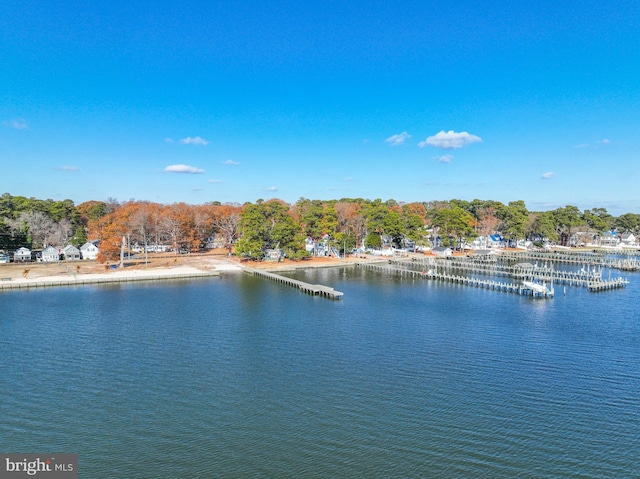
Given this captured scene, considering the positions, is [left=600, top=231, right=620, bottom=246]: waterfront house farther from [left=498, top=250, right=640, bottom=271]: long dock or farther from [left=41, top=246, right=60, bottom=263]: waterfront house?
[left=41, top=246, right=60, bottom=263]: waterfront house

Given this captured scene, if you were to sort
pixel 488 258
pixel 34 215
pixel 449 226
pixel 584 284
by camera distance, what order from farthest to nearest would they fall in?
pixel 449 226, pixel 488 258, pixel 34 215, pixel 584 284

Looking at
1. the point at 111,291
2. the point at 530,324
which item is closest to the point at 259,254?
the point at 111,291

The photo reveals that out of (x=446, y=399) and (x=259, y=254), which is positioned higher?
(x=259, y=254)

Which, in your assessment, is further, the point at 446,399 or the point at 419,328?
the point at 419,328

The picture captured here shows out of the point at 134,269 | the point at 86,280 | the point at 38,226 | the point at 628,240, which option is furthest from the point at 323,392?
the point at 628,240

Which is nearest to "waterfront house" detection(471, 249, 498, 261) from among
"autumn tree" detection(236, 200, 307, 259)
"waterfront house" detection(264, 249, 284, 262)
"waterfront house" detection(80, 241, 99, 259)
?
"autumn tree" detection(236, 200, 307, 259)

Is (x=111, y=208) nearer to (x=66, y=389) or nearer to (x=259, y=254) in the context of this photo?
(x=259, y=254)
